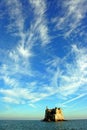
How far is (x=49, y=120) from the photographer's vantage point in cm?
17275

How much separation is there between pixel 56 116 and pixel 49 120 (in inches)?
346

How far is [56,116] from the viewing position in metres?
167

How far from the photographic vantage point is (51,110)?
556 ft

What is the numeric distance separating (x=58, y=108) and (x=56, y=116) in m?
6.38

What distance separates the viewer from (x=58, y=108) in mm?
170125

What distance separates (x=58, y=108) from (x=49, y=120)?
12056mm

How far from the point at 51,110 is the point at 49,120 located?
9.02 metres

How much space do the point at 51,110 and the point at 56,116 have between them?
589 cm
